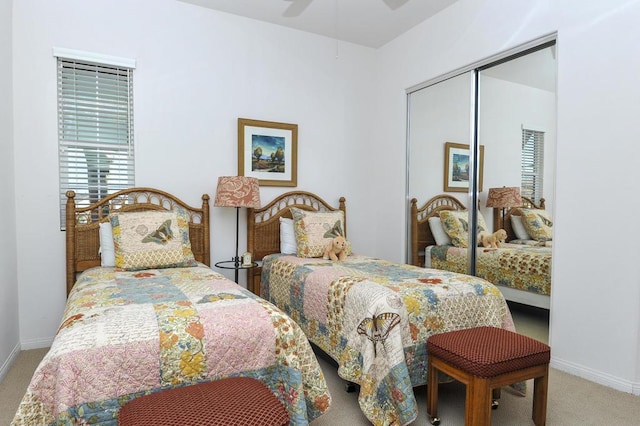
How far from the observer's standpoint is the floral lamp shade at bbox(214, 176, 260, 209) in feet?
11.0

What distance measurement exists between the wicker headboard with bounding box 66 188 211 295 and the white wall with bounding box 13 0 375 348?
0.12m

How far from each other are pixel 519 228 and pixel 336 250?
1.43 meters

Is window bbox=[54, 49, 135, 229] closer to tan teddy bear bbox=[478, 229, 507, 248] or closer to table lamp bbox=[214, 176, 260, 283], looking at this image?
table lamp bbox=[214, 176, 260, 283]

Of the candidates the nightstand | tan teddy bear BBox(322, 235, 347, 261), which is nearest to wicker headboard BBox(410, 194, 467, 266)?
tan teddy bear BBox(322, 235, 347, 261)

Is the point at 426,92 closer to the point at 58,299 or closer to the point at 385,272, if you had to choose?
the point at 385,272

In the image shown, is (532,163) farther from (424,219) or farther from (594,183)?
(424,219)

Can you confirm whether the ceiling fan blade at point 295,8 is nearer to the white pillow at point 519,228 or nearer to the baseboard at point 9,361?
the white pillow at point 519,228

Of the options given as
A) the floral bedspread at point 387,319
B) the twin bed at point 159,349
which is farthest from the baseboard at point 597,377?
the twin bed at point 159,349

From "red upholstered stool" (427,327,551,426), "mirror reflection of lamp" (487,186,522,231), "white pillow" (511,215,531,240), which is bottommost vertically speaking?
"red upholstered stool" (427,327,551,426)

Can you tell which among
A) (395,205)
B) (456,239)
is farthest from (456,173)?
(395,205)

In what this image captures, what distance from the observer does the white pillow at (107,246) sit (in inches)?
116

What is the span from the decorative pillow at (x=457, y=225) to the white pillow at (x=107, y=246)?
2.74 meters

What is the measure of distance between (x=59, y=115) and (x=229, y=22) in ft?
5.44

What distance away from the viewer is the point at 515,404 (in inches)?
89.2
